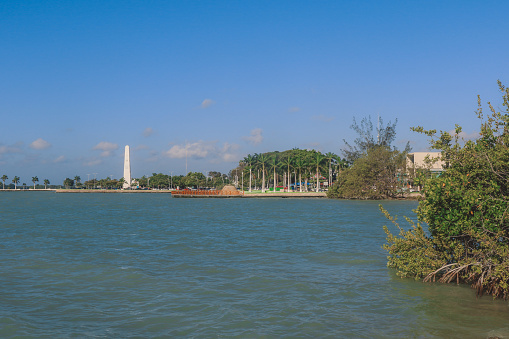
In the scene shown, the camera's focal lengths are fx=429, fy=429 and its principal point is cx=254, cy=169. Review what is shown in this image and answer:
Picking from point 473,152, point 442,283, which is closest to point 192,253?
point 442,283

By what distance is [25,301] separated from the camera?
1366 centimetres

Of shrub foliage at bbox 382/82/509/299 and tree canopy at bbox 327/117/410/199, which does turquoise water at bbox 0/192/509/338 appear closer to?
shrub foliage at bbox 382/82/509/299

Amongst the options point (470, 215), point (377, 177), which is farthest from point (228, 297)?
point (377, 177)

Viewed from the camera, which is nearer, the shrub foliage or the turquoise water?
the turquoise water

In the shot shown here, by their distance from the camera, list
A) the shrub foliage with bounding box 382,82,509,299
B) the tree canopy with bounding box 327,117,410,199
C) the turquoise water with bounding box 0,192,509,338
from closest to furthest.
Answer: the turquoise water with bounding box 0,192,509,338 < the shrub foliage with bounding box 382,82,509,299 < the tree canopy with bounding box 327,117,410,199

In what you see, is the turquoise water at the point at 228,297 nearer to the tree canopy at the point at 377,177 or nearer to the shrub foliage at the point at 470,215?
the shrub foliage at the point at 470,215

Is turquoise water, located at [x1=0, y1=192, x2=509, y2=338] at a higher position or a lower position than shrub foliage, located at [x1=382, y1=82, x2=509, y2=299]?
lower

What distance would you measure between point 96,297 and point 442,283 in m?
12.0

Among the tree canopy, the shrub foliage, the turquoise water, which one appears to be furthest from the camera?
the tree canopy

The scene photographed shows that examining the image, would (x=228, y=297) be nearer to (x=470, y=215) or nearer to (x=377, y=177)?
(x=470, y=215)

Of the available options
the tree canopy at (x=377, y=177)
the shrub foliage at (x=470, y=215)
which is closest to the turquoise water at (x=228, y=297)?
the shrub foliage at (x=470, y=215)

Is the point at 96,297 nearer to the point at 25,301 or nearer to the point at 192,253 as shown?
the point at 25,301

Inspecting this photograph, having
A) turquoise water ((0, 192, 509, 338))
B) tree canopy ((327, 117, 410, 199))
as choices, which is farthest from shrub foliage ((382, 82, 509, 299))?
tree canopy ((327, 117, 410, 199))

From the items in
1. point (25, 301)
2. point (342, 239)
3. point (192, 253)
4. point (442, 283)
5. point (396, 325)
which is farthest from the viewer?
point (342, 239)
